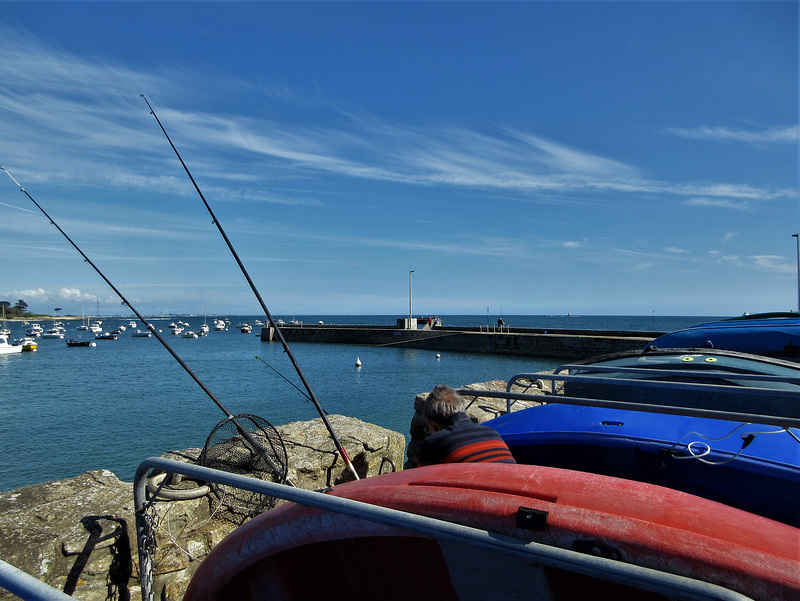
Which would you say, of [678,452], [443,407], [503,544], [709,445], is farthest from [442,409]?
[503,544]

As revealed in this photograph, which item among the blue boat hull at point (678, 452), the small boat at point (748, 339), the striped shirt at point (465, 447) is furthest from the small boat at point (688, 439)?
the small boat at point (748, 339)

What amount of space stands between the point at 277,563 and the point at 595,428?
2.21 m

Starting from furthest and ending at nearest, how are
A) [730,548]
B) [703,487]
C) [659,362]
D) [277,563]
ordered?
[659,362]
[703,487]
[277,563]
[730,548]

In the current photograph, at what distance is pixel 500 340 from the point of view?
41.8m

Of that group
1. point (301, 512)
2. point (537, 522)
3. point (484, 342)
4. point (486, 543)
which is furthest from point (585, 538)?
point (484, 342)

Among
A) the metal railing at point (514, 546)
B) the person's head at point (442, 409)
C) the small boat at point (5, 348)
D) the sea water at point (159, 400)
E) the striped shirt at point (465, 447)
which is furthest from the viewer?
the small boat at point (5, 348)

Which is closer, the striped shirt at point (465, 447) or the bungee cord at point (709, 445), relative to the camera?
the bungee cord at point (709, 445)

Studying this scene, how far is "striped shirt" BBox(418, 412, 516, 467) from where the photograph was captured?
8.80 feet

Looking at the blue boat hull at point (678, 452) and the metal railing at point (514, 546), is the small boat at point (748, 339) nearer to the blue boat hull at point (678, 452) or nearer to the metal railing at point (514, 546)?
the blue boat hull at point (678, 452)

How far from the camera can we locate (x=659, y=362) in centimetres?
496

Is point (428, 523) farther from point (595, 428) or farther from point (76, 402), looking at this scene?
point (76, 402)

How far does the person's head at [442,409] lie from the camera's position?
10.7 ft

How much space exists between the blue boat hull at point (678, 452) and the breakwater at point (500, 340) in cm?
2604

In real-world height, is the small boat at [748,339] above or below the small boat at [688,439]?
above
